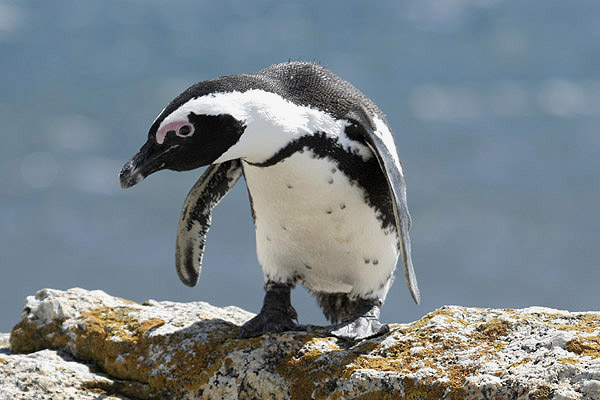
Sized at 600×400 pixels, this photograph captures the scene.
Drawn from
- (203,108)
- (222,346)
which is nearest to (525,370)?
(222,346)

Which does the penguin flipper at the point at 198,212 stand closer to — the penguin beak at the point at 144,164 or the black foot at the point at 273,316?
the black foot at the point at 273,316

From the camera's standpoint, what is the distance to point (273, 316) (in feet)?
11.1

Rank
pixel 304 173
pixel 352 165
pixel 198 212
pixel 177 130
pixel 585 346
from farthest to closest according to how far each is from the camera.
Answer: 1. pixel 198 212
2. pixel 352 165
3. pixel 304 173
4. pixel 177 130
5. pixel 585 346

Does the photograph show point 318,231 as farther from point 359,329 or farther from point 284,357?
point 284,357

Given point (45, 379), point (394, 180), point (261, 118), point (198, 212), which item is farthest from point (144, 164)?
point (198, 212)

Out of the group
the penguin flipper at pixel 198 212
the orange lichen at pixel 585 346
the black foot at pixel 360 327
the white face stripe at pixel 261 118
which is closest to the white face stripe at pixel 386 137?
the white face stripe at pixel 261 118

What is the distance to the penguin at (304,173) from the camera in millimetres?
2998

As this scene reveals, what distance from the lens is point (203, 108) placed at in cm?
294

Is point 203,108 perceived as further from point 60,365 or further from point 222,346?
point 60,365

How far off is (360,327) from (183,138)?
0.93 metres

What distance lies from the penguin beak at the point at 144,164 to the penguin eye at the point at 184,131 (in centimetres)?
5

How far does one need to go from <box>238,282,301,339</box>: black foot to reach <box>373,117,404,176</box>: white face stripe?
2.31ft

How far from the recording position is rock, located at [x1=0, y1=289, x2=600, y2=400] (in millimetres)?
2506

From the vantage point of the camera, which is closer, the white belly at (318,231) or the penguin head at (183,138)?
the penguin head at (183,138)
